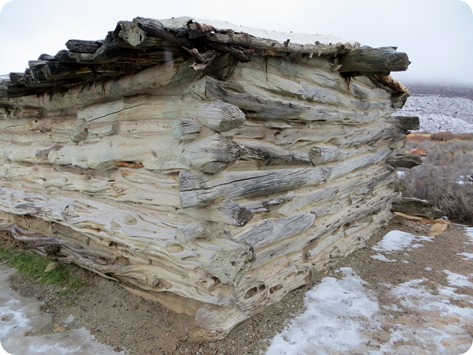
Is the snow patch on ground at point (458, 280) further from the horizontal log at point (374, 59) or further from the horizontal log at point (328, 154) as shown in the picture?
the horizontal log at point (374, 59)

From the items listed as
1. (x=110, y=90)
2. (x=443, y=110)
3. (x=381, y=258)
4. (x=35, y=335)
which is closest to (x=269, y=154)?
(x=110, y=90)

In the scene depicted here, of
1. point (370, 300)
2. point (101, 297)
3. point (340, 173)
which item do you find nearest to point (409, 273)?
point (370, 300)

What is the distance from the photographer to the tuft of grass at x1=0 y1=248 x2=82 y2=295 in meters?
4.33

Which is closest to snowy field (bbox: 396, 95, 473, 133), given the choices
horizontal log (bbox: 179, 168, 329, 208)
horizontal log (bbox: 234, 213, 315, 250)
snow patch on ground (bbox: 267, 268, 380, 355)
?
snow patch on ground (bbox: 267, 268, 380, 355)

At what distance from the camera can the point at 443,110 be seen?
19172mm

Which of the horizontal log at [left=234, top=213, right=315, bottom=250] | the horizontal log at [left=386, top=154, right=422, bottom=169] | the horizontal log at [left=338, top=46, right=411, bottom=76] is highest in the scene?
the horizontal log at [left=338, top=46, right=411, bottom=76]

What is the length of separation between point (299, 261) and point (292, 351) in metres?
1.19

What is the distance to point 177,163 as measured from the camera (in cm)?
302

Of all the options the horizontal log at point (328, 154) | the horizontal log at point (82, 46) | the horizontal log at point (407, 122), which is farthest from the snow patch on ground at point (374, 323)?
the horizontal log at point (407, 122)

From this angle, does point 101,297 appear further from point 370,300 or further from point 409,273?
point 409,273

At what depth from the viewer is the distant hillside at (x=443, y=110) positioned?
17.9 m

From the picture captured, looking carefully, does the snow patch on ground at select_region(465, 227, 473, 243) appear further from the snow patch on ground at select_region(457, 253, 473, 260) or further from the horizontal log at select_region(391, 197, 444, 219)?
the snow patch on ground at select_region(457, 253, 473, 260)

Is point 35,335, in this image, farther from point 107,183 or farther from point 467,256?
point 467,256

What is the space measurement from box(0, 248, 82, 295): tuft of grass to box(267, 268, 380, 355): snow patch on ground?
8.83 ft
